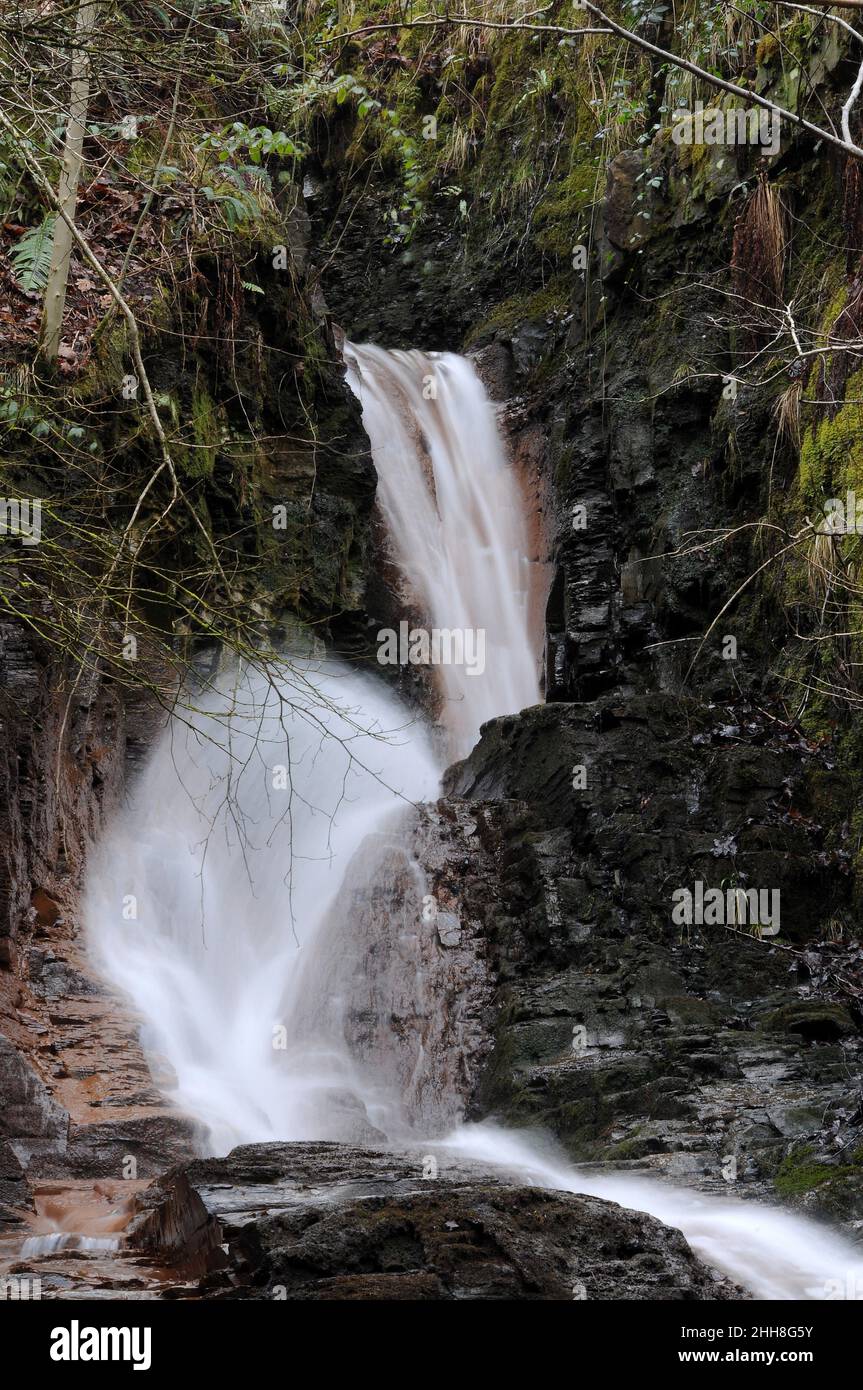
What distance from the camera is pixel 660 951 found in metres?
8.33

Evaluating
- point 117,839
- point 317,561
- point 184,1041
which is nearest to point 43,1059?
point 184,1041

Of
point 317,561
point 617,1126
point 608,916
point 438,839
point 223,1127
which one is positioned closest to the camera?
point 617,1126

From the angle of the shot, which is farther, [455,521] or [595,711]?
[455,521]

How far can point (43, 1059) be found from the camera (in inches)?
279

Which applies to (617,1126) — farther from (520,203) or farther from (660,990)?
(520,203)

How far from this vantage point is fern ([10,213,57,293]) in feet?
31.4

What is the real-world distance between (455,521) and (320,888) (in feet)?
20.2

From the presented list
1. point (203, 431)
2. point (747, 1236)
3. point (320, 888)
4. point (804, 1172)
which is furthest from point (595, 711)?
point (747, 1236)

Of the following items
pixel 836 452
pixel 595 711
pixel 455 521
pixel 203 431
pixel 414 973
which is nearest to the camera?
pixel 414 973

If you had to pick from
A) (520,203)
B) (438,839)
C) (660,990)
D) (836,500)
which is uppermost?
(520,203)

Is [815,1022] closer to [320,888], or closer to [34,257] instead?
[320,888]

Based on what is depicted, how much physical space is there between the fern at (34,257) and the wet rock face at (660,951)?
548 cm

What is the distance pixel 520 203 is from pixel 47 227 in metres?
8.61

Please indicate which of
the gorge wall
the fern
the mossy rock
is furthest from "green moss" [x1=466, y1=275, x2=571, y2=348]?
the mossy rock
